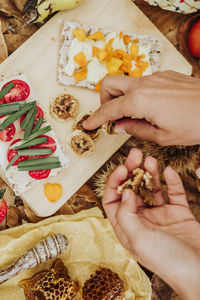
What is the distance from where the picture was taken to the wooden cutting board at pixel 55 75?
1.68 metres

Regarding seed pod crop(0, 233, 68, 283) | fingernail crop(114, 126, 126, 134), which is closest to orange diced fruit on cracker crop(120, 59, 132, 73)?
fingernail crop(114, 126, 126, 134)

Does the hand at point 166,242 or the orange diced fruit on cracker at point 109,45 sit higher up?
the orange diced fruit on cracker at point 109,45

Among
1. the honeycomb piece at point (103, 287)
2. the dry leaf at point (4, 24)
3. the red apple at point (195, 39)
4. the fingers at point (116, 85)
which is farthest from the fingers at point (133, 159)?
the dry leaf at point (4, 24)

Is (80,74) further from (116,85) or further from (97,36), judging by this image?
(116,85)

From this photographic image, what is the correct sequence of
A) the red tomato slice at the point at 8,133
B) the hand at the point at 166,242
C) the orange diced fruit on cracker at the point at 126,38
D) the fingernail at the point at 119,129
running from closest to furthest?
the hand at the point at 166,242
the fingernail at the point at 119,129
the red tomato slice at the point at 8,133
the orange diced fruit on cracker at the point at 126,38

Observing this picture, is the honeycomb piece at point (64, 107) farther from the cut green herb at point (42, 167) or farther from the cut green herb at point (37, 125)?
the cut green herb at point (42, 167)

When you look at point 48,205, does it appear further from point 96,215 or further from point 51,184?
point 96,215

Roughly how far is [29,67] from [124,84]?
566 mm

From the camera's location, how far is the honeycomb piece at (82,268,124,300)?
63.7 inches

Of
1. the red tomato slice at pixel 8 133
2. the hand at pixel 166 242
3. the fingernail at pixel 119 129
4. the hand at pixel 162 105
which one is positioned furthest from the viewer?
the red tomato slice at pixel 8 133

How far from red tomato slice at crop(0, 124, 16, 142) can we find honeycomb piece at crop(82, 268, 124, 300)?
0.78 m

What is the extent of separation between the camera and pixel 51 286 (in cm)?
161

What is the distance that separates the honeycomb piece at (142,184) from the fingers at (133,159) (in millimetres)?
29

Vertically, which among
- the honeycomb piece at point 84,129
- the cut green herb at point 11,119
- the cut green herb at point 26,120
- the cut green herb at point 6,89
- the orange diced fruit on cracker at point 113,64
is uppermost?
the cut green herb at point 6,89
